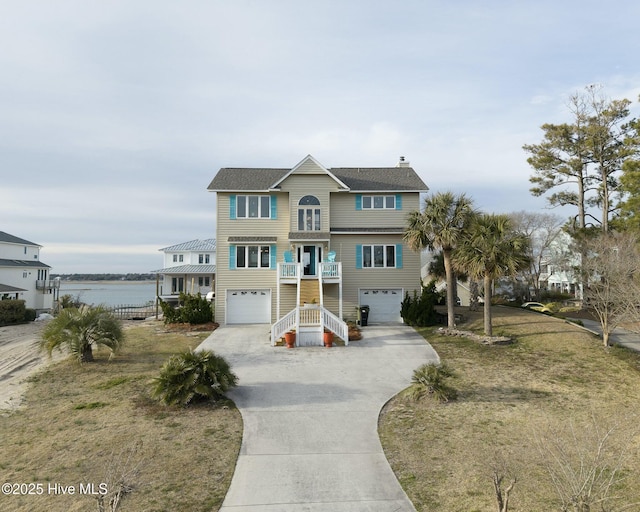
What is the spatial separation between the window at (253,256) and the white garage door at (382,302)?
6.24 metres

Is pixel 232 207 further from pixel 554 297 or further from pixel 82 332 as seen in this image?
pixel 554 297

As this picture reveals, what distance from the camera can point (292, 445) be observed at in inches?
365

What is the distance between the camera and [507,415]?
10852 mm

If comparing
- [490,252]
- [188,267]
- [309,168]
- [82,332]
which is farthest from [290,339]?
[188,267]

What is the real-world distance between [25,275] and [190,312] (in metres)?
26.1

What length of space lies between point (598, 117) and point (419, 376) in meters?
27.7

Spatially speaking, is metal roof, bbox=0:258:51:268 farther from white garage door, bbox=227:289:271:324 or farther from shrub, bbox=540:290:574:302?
shrub, bbox=540:290:574:302

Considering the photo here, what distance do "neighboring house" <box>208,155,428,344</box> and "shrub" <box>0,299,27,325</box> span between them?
1619 centimetres

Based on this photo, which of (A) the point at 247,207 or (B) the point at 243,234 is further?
(A) the point at 247,207

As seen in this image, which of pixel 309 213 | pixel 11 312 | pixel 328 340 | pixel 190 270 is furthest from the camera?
pixel 190 270

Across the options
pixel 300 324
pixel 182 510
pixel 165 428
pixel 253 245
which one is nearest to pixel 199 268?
pixel 253 245

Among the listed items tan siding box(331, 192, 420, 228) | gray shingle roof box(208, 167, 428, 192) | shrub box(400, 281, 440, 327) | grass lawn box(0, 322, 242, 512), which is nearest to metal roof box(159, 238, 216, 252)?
gray shingle roof box(208, 167, 428, 192)

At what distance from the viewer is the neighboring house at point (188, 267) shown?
130ft

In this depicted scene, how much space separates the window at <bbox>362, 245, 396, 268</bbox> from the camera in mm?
25578
